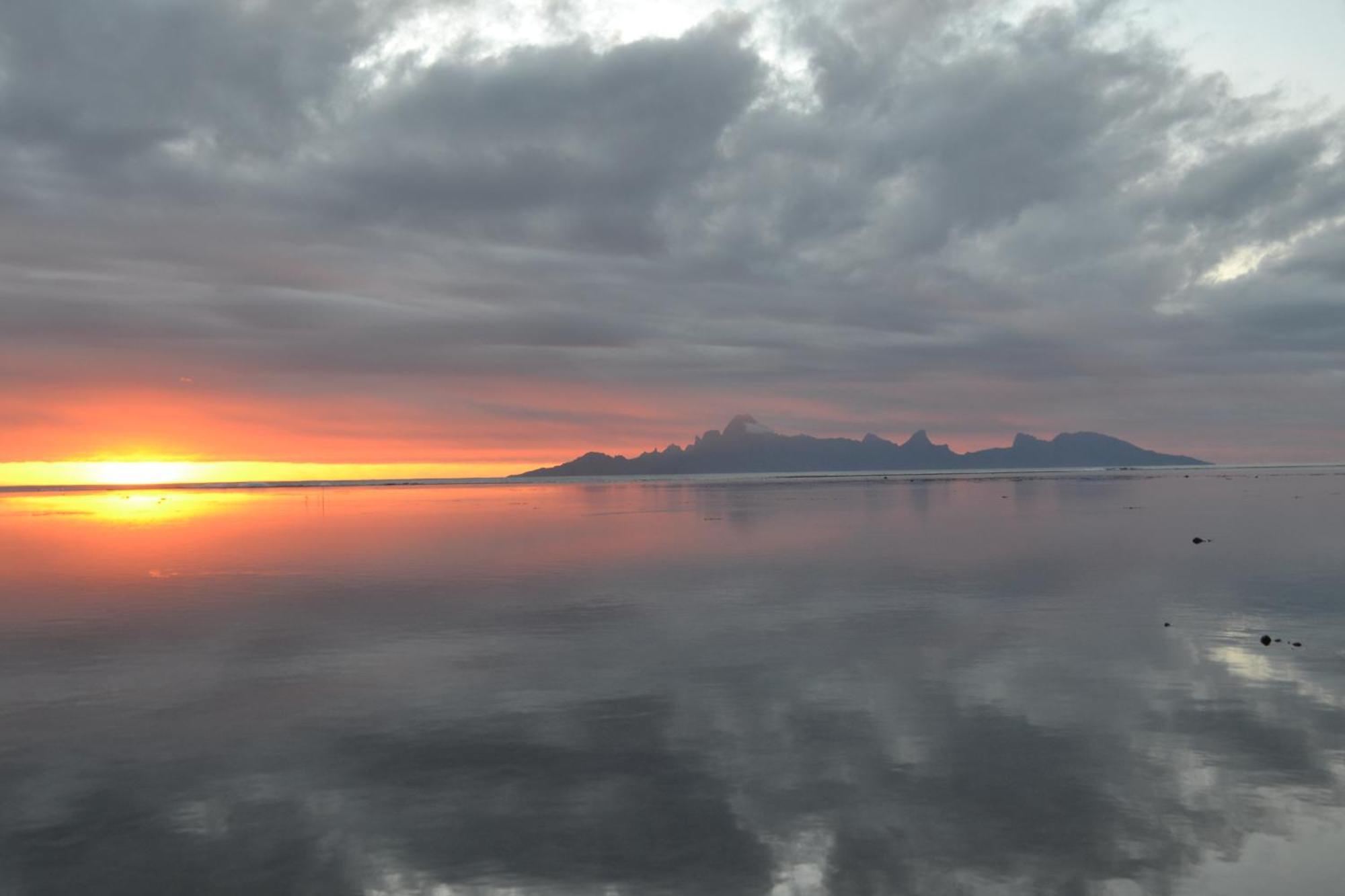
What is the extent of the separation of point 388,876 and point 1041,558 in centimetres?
3920

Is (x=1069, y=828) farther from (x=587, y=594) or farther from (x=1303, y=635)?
(x=587, y=594)

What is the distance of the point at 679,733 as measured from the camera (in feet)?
54.1

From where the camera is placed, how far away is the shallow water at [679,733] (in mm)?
11297

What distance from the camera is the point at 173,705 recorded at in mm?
18859

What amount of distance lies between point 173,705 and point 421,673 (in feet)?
16.3

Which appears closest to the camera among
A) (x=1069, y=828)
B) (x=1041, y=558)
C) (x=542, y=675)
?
(x=1069, y=828)

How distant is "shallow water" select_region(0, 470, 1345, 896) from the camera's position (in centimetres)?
1130

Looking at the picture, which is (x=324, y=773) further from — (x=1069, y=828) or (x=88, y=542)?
(x=88, y=542)

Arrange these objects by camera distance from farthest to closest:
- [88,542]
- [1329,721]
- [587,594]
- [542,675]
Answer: [88,542], [587,594], [542,675], [1329,721]

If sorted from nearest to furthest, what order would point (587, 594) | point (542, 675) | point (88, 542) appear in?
1. point (542, 675)
2. point (587, 594)
3. point (88, 542)

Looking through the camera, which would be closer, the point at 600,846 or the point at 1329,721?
the point at 600,846

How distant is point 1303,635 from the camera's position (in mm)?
24750

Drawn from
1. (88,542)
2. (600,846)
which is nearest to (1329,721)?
(600,846)

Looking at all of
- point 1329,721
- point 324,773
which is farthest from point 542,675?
point 1329,721
